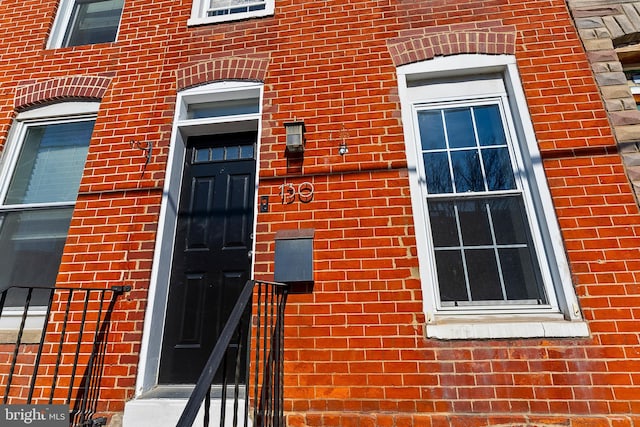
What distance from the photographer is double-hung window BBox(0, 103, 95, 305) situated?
314cm

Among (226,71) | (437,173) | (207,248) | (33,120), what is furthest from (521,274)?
(33,120)

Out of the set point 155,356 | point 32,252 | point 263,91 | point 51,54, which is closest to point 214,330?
point 155,356

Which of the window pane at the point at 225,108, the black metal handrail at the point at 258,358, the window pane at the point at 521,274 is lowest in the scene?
the black metal handrail at the point at 258,358

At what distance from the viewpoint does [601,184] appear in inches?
103

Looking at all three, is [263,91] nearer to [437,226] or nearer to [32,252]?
[437,226]

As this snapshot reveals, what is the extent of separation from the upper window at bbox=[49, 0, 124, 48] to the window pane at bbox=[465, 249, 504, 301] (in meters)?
4.77

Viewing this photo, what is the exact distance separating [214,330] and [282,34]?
3.04 metres

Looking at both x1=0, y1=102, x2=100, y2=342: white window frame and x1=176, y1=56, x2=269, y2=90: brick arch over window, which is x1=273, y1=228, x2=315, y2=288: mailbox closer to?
x1=176, y1=56, x2=269, y2=90: brick arch over window

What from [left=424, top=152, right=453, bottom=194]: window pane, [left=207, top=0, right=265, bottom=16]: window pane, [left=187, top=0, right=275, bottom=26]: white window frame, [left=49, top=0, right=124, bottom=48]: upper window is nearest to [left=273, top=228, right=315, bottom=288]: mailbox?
[left=424, top=152, right=453, bottom=194]: window pane

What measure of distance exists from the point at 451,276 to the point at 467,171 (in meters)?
0.95

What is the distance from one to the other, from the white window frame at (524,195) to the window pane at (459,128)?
10 centimetres

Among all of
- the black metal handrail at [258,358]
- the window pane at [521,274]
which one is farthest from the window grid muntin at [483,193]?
the black metal handrail at [258,358]

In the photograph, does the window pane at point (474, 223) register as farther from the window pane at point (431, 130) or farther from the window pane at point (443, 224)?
the window pane at point (431, 130)

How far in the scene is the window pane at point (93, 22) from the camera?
4.15 metres
